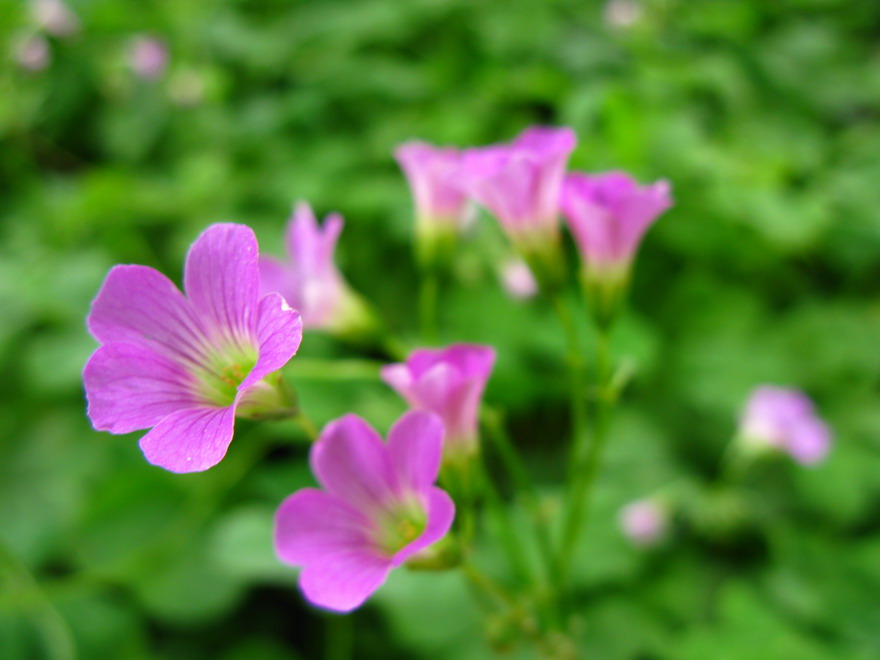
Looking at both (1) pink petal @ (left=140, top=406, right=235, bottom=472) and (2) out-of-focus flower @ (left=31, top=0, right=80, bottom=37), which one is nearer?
(1) pink petal @ (left=140, top=406, right=235, bottom=472)

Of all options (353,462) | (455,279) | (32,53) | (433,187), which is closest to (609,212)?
(433,187)

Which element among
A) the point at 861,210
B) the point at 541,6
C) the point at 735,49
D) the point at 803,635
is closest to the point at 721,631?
the point at 803,635

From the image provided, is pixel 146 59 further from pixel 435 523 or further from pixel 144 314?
pixel 435 523

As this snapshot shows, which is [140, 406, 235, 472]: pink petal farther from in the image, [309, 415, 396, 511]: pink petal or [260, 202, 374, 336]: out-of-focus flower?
[260, 202, 374, 336]: out-of-focus flower

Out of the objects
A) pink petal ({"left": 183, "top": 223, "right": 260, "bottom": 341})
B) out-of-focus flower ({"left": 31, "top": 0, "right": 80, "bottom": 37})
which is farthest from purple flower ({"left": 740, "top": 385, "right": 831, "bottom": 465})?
out-of-focus flower ({"left": 31, "top": 0, "right": 80, "bottom": 37})

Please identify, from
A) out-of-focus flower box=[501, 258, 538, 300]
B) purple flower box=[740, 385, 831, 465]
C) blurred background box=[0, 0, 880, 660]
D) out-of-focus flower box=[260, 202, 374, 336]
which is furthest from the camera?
out-of-focus flower box=[501, 258, 538, 300]

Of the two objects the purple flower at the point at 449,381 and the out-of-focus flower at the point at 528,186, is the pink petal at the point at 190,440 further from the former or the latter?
the out-of-focus flower at the point at 528,186

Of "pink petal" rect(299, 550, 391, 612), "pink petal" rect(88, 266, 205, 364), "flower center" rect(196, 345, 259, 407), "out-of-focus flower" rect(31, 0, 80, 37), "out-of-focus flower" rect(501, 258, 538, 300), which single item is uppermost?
"out-of-focus flower" rect(31, 0, 80, 37)
